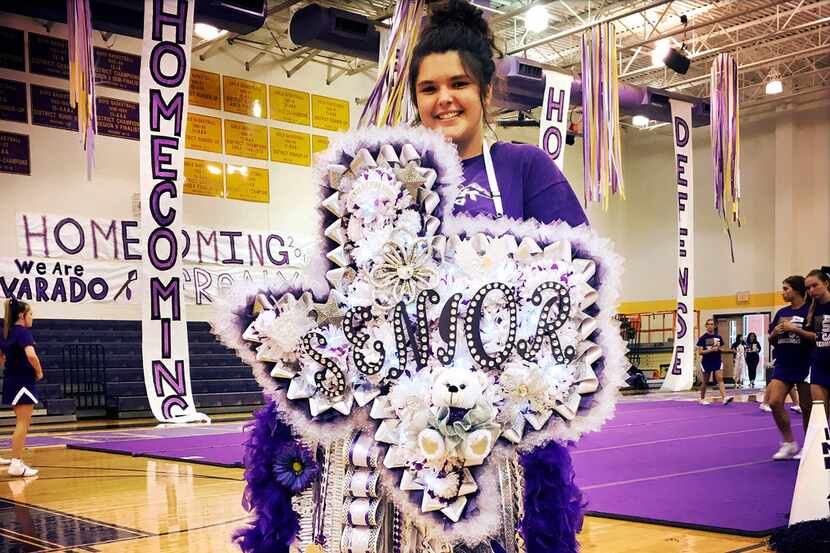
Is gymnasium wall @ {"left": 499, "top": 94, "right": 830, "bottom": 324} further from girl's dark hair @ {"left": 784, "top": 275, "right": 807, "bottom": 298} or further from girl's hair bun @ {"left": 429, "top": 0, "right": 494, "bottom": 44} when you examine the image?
girl's hair bun @ {"left": 429, "top": 0, "right": 494, "bottom": 44}

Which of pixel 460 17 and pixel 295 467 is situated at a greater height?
pixel 460 17

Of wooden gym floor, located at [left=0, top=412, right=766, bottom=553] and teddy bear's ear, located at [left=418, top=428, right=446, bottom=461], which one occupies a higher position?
teddy bear's ear, located at [left=418, top=428, right=446, bottom=461]

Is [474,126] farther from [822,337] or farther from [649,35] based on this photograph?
[649,35]

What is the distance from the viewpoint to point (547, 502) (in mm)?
1185

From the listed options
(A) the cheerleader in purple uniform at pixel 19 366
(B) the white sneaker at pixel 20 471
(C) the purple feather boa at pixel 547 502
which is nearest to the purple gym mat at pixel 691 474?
(C) the purple feather boa at pixel 547 502

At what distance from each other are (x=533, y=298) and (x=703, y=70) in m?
18.3

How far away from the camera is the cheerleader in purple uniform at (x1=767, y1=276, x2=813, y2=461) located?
551 centimetres

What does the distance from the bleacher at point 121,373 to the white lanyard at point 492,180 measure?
10462 mm

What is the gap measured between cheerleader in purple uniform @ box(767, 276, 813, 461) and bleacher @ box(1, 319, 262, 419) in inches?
306

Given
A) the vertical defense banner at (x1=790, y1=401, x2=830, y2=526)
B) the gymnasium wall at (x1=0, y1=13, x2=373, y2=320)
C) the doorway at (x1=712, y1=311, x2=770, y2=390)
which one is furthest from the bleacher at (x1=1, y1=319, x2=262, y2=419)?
the doorway at (x1=712, y1=311, x2=770, y2=390)

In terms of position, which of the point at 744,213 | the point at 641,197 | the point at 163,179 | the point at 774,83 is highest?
the point at 774,83

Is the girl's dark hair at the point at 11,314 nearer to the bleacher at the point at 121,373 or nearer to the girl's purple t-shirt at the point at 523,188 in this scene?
the bleacher at the point at 121,373

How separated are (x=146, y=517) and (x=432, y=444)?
10.9ft

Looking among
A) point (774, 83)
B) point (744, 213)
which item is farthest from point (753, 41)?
point (744, 213)
